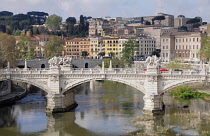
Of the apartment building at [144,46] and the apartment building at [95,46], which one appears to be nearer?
the apartment building at [144,46]

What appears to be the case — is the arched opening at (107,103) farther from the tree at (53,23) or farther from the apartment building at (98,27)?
the tree at (53,23)

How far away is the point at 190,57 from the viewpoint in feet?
285

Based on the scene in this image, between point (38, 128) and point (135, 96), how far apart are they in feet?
62.2

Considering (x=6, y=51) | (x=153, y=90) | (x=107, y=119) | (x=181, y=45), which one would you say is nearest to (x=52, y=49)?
(x=181, y=45)

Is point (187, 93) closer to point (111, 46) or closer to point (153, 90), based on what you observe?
point (153, 90)

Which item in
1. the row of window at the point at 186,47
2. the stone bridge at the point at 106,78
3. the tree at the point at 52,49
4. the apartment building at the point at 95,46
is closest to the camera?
the stone bridge at the point at 106,78

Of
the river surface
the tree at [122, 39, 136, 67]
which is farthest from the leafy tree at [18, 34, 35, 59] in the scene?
the river surface

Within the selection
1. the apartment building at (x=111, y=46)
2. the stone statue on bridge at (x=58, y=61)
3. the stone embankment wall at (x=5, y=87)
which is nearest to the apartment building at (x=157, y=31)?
the apartment building at (x=111, y=46)

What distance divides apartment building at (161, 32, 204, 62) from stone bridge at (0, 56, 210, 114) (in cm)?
4820

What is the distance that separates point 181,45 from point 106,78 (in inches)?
2217

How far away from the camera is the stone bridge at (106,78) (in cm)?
3750

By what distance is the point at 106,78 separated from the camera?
38969 millimetres

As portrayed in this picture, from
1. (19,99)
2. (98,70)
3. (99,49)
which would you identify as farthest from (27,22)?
(98,70)

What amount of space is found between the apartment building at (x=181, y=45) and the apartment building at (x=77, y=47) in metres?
24.1
